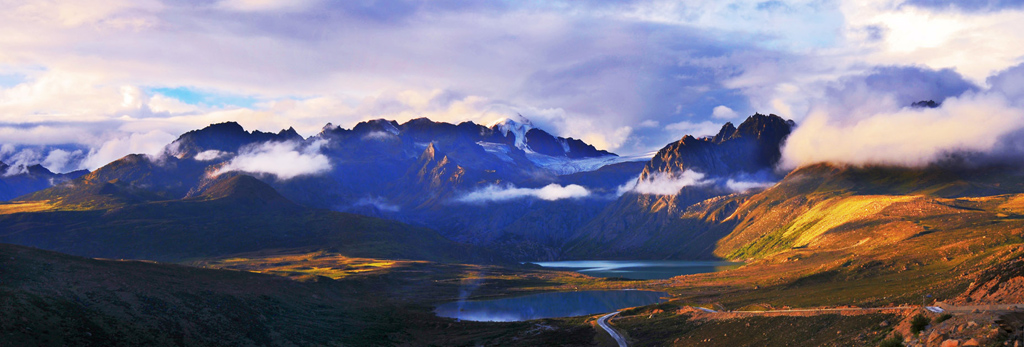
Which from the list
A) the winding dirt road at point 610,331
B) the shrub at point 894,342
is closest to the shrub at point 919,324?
the shrub at point 894,342

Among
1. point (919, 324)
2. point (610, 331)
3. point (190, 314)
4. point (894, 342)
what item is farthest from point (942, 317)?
point (190, 314)

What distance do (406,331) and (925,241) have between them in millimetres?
158017

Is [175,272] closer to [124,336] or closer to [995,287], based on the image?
[124,336]

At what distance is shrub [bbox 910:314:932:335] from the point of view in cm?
4059

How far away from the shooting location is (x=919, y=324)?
134 ft

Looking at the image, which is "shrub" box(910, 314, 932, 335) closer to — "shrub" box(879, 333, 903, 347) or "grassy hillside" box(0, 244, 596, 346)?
"shrub" box(879, 333, 903, 347)

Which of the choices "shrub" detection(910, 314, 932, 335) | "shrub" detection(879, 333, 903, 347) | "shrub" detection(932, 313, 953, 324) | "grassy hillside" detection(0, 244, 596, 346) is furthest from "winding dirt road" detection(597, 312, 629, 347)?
"shrub" detection(932, 313, 953, 324)

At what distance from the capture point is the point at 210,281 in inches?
4786

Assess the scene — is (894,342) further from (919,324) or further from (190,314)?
(190,314)

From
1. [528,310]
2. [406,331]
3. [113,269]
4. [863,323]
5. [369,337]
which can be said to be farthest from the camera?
[528,310]

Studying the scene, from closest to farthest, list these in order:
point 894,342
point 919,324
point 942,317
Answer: point 942,317 → point 894,342 → point 919,324

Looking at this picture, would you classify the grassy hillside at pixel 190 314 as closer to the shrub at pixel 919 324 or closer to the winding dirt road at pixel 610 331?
the winding dirt road at pixel 610 331

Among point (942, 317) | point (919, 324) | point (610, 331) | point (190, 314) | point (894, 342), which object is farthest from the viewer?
point (610, 331)

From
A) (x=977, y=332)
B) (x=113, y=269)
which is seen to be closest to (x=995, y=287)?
(x=977, y=332)
